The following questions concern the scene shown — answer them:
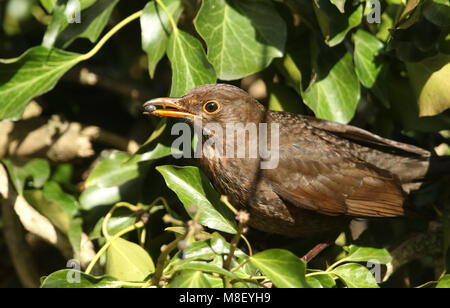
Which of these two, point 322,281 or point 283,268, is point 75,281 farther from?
point 322,281

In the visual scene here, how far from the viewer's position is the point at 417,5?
3.14 meters

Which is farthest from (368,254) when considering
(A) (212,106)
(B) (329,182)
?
(A) (212,106)

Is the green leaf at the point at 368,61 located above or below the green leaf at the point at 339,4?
below

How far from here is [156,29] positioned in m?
3.49

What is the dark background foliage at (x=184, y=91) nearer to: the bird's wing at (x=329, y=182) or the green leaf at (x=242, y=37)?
the green leaf at (x=242, y=37)

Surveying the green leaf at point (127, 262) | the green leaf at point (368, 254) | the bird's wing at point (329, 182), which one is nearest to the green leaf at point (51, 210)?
the green leaf at point (127, 262)

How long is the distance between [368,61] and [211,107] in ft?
3.44

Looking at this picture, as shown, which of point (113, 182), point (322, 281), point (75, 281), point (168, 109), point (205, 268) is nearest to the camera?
point (205, 268)

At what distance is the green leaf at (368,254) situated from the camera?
3357mm

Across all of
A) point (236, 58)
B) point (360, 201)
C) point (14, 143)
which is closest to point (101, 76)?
point (14, 143)

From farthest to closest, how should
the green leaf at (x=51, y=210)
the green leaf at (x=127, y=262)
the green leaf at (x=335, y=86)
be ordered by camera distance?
the green leaf at (x=51, y=210)
the green leaf at (x=335, y=86)
the green leaf at (x=127, y=262)

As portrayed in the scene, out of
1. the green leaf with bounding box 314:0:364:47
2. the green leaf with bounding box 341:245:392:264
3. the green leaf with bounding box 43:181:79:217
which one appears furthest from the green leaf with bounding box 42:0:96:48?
the green leaf with bounding box 341:245:392:264

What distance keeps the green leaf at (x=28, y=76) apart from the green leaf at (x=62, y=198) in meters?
0.77

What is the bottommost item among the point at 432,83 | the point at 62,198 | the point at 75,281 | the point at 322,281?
the point at 322,281
